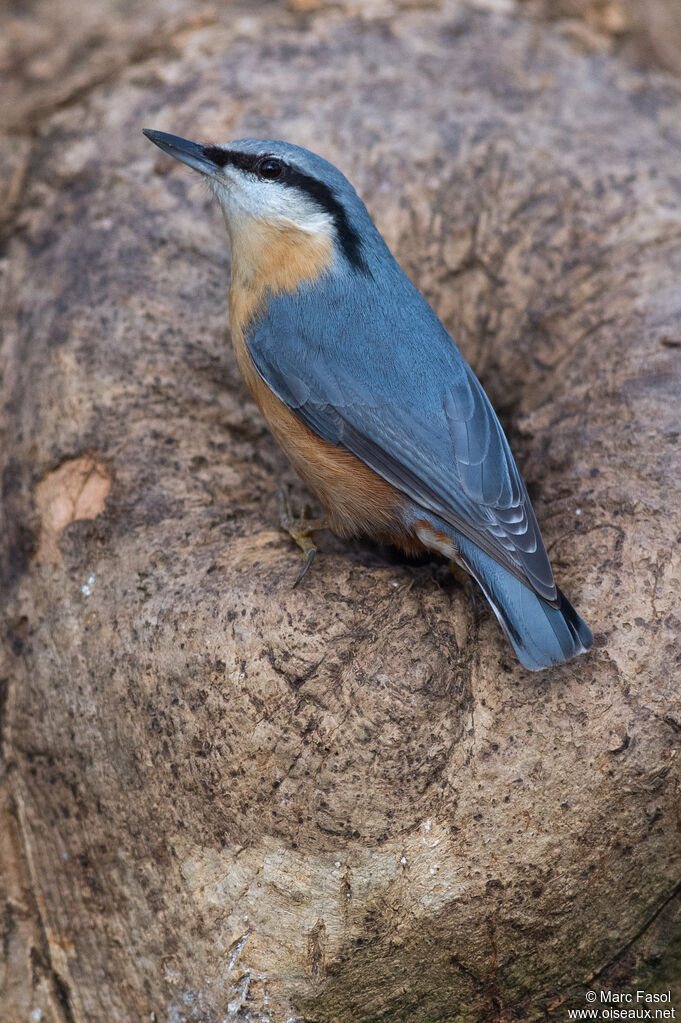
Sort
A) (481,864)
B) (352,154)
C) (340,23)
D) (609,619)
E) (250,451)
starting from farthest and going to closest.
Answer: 1. (340,23)
2. (352,154)
3. (250,451)
4. (609,619)
5. (481,864)

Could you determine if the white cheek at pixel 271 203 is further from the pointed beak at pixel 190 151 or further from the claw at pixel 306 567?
the claw at pixel 306 567

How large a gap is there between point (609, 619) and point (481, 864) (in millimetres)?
810

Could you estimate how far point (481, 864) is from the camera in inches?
99.7

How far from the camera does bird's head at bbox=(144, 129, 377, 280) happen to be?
10.5ft

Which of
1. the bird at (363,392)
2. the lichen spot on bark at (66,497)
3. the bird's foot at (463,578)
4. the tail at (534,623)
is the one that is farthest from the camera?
the lichen spot on bark at (66,497)

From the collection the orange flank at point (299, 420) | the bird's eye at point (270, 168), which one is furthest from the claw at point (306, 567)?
the bird's eye at point (270, 168)

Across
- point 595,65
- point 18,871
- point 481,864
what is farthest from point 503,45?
point 18,871

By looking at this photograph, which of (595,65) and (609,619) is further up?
(595,65)

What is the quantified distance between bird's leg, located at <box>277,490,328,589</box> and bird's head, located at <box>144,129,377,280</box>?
89 centimetres

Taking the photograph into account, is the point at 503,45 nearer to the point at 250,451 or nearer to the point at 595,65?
the point at 595,65

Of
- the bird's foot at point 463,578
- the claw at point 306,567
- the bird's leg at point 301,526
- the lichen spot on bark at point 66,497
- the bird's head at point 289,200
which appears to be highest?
the bird's head at point 289,200

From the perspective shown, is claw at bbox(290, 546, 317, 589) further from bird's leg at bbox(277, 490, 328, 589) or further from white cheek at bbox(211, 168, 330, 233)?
white cheek at bbox(211, 168, 330, 233)

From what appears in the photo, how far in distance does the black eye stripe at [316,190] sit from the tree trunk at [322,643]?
2.07ft

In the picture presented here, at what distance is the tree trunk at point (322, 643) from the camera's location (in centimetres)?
256
